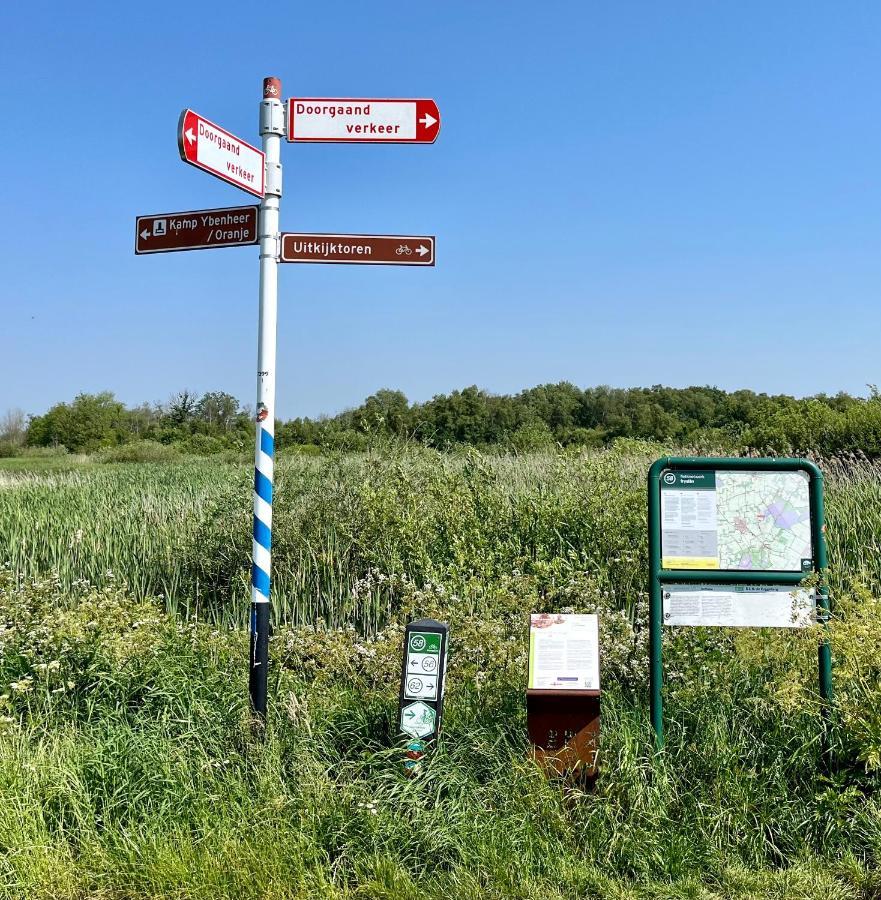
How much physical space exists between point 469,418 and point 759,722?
38.4 metres

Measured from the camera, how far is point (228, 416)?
163 feet

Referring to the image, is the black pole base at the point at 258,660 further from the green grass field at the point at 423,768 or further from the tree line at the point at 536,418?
the tree line at the point at 536,418

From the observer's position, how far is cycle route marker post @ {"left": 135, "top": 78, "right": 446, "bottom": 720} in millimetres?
4352

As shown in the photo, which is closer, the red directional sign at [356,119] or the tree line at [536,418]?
the red directional sign at [356,119]

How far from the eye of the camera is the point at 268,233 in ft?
14.5

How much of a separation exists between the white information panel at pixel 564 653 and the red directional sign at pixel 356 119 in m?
2.68

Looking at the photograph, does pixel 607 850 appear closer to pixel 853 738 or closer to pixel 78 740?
pixel 853 738

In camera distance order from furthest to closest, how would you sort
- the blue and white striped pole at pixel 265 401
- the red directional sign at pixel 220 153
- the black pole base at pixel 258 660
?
the blue and white striped pole at pixel 265 401, the black pole base at pixel 258 660, the red directional sign at pixel 220 153

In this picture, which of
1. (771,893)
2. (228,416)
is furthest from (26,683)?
(228,416)

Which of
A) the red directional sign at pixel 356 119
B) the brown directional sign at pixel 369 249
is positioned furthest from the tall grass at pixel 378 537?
the red directional sign at pixel 356 119

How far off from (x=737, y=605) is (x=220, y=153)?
11.0 ft

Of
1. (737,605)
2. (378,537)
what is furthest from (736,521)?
(378,537)

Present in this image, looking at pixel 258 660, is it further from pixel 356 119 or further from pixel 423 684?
pixel 356 119

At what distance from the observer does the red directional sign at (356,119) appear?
4535mm
